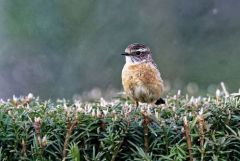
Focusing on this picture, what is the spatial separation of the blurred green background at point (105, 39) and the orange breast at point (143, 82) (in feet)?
14.8

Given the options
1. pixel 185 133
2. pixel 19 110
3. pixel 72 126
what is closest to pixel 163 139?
pixel 185 133

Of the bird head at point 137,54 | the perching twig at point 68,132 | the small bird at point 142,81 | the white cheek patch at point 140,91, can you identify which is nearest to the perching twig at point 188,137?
the perching twig at point 68,132

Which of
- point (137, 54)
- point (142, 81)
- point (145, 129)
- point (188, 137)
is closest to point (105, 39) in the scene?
point (137, 54)

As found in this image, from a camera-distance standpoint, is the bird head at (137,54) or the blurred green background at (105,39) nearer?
the bird head at (137,54)

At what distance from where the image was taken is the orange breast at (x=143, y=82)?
21.2 feet

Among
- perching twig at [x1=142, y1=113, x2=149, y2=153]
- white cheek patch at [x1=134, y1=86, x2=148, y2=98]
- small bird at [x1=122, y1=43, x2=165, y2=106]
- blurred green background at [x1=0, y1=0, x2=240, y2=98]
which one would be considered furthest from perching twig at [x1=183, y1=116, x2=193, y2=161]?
blurred green background at [x1=0, y1=0, x2=240, y2=98]

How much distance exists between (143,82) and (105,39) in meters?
5.59

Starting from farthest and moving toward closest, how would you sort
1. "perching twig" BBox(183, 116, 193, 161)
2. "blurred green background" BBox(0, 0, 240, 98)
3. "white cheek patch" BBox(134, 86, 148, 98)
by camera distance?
1. "blurred green background" BBox(0, 0, 240, 98)
2. "white cheek patch" BBox(134, 86, 148, 98)
3. "perching twig" BBox(183, 116, 193, 161)

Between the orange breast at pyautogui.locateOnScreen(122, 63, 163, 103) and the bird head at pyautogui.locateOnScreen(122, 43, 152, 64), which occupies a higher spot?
the bird head at pyautogui.locateOnScreen(122, 43, 152, 64)

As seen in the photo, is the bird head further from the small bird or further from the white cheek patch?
the white cheek patch

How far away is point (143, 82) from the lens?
661 centimetres

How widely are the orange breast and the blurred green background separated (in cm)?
450

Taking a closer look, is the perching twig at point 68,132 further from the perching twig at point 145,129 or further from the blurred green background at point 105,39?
the blurred green background at point 105,39

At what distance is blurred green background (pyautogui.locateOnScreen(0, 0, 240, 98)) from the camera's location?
11.5m
